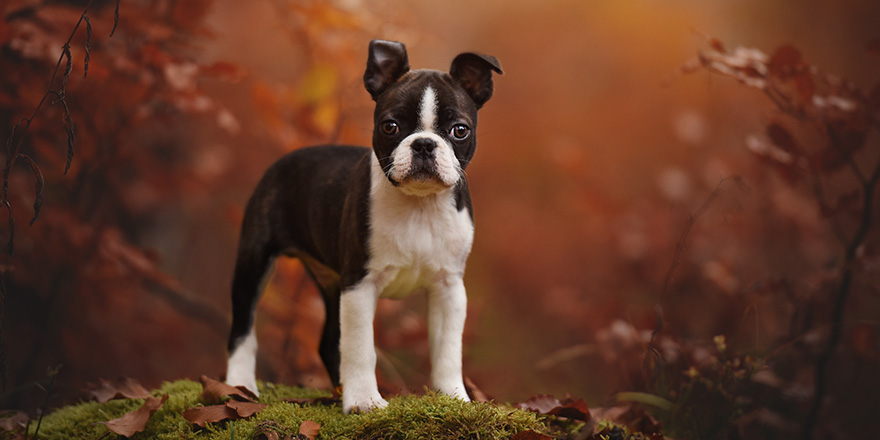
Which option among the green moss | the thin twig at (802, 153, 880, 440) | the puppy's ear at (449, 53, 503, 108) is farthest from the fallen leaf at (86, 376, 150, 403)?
the thin twig at (802, 153, 880, 440)

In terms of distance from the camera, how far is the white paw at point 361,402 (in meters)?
2.72

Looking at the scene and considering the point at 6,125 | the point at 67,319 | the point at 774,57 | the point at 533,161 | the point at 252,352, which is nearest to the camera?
the point at 252,352

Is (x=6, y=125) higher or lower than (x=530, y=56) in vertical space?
lower

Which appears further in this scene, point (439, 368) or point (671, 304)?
point (671, 304)

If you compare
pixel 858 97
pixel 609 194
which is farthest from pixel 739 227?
pixel 858 97

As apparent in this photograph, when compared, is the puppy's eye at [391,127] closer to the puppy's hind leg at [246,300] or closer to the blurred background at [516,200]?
the puppy's hind leg at [246,300]

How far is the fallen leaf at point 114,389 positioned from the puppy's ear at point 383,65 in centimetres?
171

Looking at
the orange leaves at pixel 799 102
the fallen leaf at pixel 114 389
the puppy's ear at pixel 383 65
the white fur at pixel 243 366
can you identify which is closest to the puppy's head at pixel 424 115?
the puppy's ear at pixel 383 65

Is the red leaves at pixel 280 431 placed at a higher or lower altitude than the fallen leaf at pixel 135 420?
lower

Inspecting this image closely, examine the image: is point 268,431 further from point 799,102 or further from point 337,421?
point 799,102

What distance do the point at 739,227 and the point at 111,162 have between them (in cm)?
443

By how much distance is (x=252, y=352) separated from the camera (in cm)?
336

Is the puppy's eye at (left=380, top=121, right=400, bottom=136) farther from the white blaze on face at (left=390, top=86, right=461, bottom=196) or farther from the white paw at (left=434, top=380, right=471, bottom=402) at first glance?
the white paw at (left=434, top=380, right=471, bottom=402)

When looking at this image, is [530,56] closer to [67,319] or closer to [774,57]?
[774,57]
